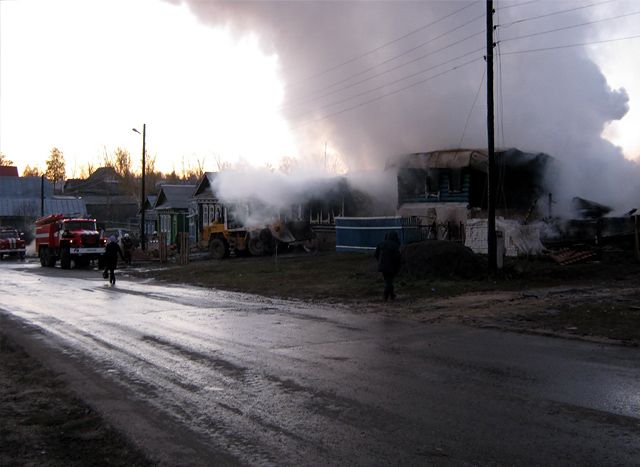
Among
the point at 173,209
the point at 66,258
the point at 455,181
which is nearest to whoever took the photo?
the point at 455,181

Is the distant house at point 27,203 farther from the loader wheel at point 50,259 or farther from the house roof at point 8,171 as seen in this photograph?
the loader wheel at point 50,259

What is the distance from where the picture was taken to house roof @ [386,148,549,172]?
2330 centimetres

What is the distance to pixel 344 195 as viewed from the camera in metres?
30.5

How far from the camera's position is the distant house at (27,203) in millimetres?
63281

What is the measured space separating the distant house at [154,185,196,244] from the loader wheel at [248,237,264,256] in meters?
19.1

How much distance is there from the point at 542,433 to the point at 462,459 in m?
0.94

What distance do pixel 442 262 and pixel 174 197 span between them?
35.7 metres

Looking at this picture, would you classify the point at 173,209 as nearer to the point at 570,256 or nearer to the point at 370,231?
the point at 370,231

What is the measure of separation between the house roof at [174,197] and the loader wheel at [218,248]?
18.4m

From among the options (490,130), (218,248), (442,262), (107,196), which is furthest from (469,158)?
(107,196)

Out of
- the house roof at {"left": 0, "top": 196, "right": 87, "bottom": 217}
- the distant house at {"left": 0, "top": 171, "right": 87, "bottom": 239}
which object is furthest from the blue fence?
the house roof at {"left": 0, "top": 196, "right": 87, "bottom": 217}

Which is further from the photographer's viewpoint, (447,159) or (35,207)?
(35,207)

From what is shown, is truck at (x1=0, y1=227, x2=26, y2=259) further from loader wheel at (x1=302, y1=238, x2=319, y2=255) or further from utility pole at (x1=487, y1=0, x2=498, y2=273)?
utility pole at (x1=487, y1=0, x2=498, y2=273)

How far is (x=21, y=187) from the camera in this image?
71000 mm
